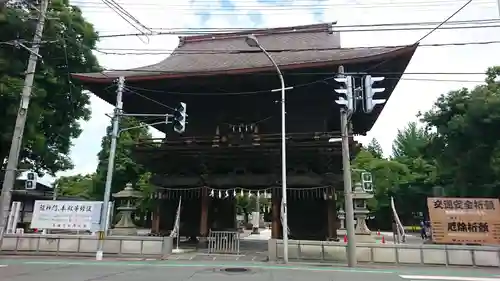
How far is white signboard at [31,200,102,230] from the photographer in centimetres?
1562

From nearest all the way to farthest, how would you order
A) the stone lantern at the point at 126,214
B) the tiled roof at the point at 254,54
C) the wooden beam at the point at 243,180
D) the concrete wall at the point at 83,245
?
the concrete wall at the point at 83,245 → the tiled roof at the point at 254,54 → the wooden beam at the point at 243,180 → the stone lantern at the point at 126,214

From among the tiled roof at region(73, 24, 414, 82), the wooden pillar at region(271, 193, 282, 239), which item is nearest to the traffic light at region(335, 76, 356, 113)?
the tiled roof at region(73, 24, 414, 82)

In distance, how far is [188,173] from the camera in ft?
63.2

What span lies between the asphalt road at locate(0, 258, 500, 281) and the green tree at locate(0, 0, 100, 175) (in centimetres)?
935

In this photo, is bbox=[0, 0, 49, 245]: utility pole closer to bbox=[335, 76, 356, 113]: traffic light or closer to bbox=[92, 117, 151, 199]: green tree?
bbox=[335, 76, 356, 113]: traffic light

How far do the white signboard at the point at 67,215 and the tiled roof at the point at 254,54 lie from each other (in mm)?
6720

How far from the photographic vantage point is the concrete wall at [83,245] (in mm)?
14734

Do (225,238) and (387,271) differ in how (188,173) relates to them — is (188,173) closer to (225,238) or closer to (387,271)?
(225,238)

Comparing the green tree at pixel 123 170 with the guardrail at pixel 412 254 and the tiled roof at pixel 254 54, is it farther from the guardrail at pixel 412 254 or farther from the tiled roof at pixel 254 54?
the guardrail at pixel 412 254

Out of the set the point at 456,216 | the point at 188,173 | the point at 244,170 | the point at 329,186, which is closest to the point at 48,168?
the point at 188,173

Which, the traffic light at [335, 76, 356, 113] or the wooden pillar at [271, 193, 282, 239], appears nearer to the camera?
the traffic light at [335, 76, 356, 113]

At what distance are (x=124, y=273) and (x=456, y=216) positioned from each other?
12296mm

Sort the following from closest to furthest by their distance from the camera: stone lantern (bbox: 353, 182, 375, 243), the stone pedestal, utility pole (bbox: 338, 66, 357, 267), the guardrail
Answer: utility pole (bbox: 338, 66, 357, 267), the guardrail, stone lantern (bbox: 353, 182, 375, 243), the stone pedestal

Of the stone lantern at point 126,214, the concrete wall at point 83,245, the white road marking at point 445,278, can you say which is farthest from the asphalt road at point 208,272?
the stone lantern at point 126,214
